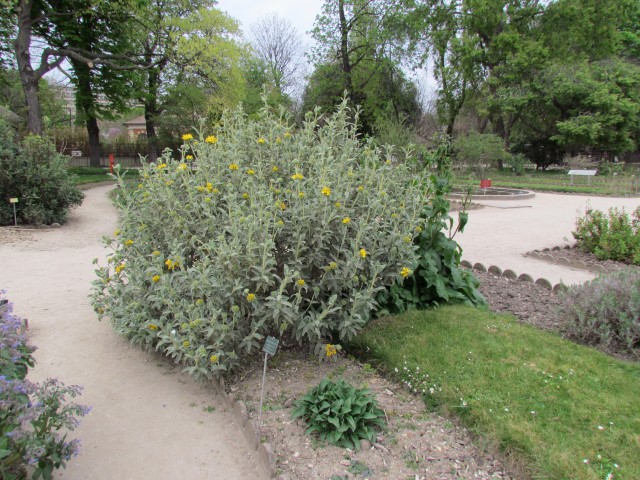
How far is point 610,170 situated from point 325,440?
28.2m

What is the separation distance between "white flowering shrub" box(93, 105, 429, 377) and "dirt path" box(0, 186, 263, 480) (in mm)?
267

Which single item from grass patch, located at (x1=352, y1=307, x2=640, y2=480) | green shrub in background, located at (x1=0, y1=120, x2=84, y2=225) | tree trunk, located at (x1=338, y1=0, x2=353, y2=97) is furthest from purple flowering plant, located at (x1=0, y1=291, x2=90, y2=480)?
tree trunk, located at (x1=338, y1=0, x2=353, y2=97)

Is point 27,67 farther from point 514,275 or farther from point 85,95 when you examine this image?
point 514,275

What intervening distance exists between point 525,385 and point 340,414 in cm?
124

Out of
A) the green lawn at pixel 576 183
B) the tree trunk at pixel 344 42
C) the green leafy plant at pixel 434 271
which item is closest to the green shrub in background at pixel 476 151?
the green lawn at pixel 576 183

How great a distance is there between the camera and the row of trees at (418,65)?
20881 millimetres

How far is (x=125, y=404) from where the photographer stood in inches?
110

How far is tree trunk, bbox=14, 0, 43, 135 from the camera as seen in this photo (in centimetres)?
1526

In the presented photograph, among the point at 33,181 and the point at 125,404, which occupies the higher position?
the point at 33,181

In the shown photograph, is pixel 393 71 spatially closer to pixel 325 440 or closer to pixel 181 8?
pixel 181 8

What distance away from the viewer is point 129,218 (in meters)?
3.43

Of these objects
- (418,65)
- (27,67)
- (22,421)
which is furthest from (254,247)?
(418,65)

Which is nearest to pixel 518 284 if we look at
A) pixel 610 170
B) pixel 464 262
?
pixel 464 262

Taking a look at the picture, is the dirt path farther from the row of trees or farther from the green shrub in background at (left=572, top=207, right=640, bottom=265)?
the row of trees
